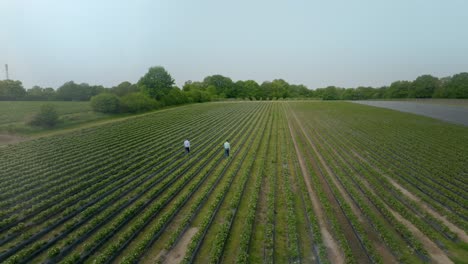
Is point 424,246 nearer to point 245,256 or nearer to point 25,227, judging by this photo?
point 245,256

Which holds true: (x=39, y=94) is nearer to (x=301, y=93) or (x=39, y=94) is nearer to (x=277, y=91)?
(x=277, y=91)

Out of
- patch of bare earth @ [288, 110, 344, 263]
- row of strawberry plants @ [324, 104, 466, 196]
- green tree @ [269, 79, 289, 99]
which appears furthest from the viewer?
green tree @ [269, 79, 289, 99]

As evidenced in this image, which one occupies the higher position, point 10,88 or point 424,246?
point 10,88

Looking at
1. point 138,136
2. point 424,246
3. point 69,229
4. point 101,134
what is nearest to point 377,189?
point 424,246

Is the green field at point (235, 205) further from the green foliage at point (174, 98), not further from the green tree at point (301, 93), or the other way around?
the green tree at point (301, 93)

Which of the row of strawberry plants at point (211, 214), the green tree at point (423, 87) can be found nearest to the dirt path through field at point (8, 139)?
the row of strawberry plants at point (211, 214)

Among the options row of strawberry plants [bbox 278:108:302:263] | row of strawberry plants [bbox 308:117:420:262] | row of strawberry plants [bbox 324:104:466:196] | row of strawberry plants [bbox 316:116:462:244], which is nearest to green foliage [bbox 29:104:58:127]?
row of strawberry plants [bbox 278:108:302:263]

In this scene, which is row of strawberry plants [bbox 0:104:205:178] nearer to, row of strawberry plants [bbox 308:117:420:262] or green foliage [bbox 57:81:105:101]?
row of strawberry plants [bbox 308:117:420:262]
